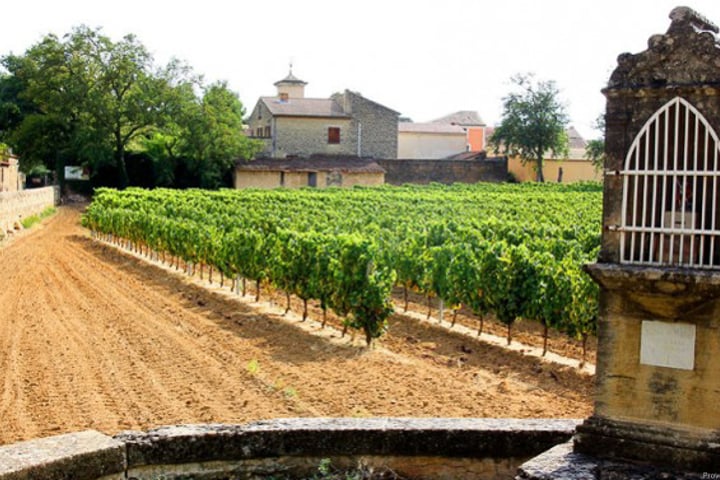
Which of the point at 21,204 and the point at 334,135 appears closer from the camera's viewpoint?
the point at 21,204

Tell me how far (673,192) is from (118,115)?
2184 inches

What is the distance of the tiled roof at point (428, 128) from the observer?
255ft

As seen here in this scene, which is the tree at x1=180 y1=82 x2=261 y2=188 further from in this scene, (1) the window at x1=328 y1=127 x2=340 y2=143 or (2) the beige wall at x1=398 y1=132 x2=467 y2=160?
(2) the beige wall at x1=398 y1=132 x2=467 y2=160

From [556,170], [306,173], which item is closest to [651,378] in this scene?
[306,173]

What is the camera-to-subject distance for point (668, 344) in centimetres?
529

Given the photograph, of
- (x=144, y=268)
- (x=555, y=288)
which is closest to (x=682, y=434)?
(x=555, y=288)

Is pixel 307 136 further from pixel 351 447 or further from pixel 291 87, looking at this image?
pixel 351 447

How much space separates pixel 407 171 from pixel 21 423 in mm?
56928

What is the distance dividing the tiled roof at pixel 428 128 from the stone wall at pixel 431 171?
34.5ft

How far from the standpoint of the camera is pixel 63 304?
18969mm

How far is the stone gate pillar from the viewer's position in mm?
5215

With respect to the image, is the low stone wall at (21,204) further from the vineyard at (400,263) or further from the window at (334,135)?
the window at (334,135)


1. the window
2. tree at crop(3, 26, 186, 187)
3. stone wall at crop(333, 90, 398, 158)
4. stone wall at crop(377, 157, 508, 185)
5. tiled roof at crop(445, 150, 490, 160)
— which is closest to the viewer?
tree at crop(3, 26, 186, 187)

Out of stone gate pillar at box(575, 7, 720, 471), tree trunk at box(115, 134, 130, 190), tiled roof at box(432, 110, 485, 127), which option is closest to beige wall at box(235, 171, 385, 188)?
tree trunk at box(115, 134, 130, 190)
